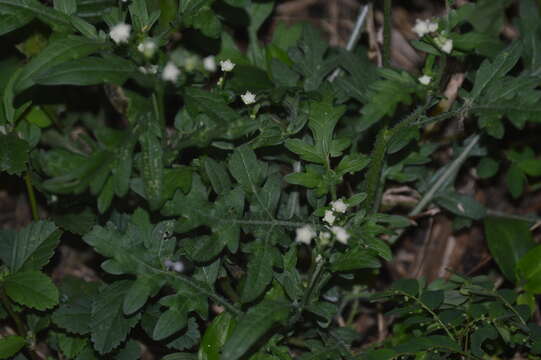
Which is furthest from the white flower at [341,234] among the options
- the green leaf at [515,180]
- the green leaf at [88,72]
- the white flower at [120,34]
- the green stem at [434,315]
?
the green leaf at [515,180]

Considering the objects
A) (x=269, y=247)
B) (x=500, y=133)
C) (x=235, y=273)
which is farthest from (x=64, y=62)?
(x=500, y=133)

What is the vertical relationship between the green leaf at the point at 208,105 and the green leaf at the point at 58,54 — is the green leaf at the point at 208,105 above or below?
below

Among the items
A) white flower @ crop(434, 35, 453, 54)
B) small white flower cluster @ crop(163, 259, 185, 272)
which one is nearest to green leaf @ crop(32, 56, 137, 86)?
small white flower cluster @ crop(163, 259, 185, 272)

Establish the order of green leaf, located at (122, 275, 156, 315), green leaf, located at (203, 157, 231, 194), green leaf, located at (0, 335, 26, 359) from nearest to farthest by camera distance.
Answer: green leaf, located at (122, 275, 156, 315) → green leaf, located at (203, 157, 231, 194) → green leaf, located at (0, 335, 26, 359)

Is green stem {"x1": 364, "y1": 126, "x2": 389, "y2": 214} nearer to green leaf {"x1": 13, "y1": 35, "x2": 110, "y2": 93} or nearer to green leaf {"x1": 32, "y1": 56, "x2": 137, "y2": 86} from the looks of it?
green leaf {"x1": 32, "y1": 56, "x2": 137, "y2": 86}

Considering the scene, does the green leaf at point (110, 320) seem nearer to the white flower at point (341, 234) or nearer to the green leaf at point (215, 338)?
the green leaf at point (215, 338)

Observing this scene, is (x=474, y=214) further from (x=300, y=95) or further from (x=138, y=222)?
(x=138, y=222)
